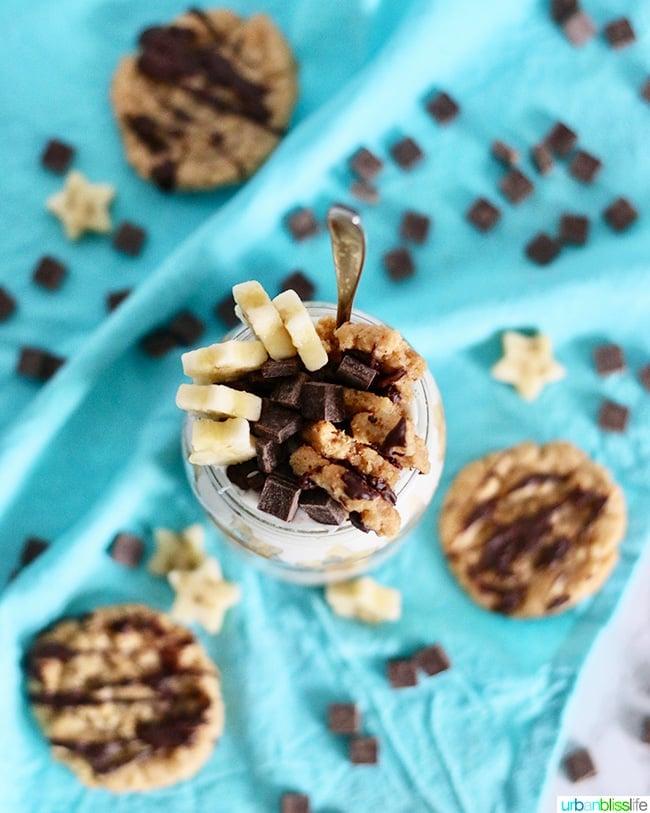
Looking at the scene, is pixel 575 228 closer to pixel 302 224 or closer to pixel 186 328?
pixel 302 224

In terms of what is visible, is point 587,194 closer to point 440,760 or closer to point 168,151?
point 168,151

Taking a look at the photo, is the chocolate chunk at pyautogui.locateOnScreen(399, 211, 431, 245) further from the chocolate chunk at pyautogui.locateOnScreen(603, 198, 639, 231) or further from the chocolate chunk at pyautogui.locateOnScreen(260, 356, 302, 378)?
the chocolate chunk at pyautogui.locateOnScreen(260, 356, 302, 378)

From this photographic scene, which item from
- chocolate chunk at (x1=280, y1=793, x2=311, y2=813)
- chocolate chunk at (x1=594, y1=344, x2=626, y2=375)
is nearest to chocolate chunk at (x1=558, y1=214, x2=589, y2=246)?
chocolate chunk at (x1=594, y1=344, x2=626, y2=375)

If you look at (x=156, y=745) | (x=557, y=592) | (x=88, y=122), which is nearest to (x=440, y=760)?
(x=557, y=592)

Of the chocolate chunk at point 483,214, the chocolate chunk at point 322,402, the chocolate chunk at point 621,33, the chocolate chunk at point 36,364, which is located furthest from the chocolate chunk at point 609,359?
the chocolate chunk at point 36,364

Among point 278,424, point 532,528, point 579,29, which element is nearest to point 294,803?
point 532,528
